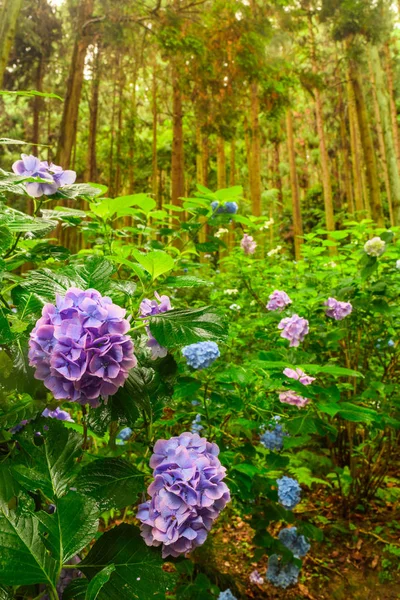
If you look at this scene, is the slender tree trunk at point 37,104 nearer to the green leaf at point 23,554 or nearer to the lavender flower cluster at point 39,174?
the lavender flower cluster at point 39,174

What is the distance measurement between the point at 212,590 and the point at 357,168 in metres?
14.8

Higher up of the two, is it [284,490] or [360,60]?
[360,60]

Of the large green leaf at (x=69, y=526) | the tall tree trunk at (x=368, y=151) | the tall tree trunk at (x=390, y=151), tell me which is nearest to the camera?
the large green leaf at (x=69, y=526)

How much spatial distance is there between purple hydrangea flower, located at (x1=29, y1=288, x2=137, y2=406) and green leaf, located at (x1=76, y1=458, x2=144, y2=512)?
0.67ft

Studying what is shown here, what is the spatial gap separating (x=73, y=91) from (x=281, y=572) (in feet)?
24.4

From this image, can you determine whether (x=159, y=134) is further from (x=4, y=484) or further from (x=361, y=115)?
(x=4, y=484)

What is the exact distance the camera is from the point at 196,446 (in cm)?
94

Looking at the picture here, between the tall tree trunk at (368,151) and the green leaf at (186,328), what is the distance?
27.8 feet

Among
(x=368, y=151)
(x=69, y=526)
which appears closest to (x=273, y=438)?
(x=69, y=526)

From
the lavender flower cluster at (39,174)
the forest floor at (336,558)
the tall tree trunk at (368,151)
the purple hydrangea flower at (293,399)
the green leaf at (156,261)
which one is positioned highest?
the tall tree trunk at (368,151)

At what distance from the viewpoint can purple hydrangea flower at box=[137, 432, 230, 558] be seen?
2.67ft

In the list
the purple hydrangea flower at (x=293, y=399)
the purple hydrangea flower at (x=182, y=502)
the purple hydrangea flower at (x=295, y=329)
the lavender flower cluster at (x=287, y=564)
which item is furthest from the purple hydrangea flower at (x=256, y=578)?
the purple hydrangea flower at (x=182, y=502)

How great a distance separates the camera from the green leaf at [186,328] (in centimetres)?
79

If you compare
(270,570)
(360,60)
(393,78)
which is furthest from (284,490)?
(393,78)
